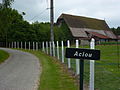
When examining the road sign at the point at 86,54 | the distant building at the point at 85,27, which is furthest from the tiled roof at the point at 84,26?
the road sign at the point at 86,54

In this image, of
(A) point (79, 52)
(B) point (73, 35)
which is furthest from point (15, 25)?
(A) point (79, 52)

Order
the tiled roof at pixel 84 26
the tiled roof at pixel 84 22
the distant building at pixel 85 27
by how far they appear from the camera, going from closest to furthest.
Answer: the distant building at pixel 85 27 < the tiled roof at pixel 84 26 < the tiled roof at pixel 84 22

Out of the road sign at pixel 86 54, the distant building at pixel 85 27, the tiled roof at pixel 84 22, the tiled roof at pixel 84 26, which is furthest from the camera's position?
the tiled roof at pixel 84 22

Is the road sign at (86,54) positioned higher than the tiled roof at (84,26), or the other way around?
the tiled roof at (84,26)

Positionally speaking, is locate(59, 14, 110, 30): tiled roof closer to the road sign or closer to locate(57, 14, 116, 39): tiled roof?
locate(57, 14, 116, 39): tiled roof

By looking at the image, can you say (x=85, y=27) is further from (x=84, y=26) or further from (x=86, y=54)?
(x=86, y=54)

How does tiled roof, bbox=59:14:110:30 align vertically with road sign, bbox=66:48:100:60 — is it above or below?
above

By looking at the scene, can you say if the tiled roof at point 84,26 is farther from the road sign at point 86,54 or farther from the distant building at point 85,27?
the road sign at point 86,54

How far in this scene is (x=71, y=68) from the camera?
53.3 feet

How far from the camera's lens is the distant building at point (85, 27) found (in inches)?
3014

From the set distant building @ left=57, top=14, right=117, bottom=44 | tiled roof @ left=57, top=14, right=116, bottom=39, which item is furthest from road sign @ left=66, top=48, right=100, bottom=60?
tiled roof @ left=57, top=14, right=116, bottom=39

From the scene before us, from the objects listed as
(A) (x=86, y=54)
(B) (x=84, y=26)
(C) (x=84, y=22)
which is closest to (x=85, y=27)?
(B) (x=84, y=26)

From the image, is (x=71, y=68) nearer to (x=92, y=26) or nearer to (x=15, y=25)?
(x=15, y=25)

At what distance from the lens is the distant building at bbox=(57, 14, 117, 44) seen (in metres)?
76.6
